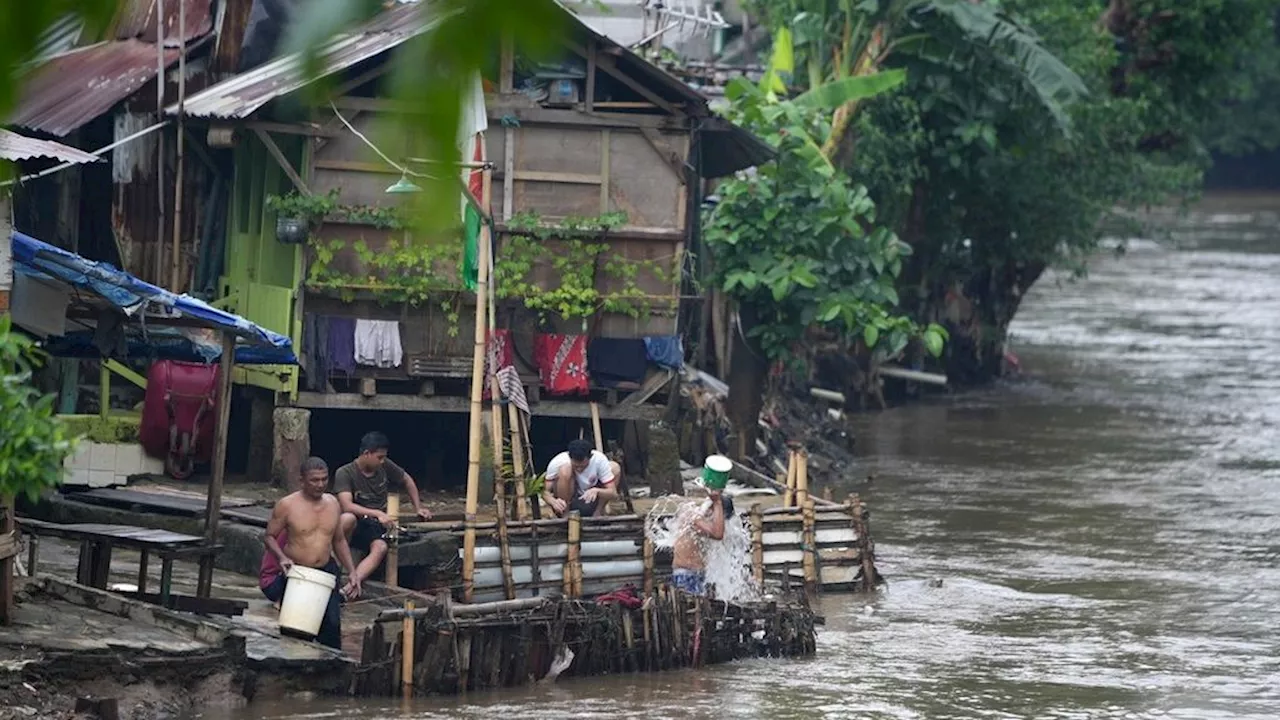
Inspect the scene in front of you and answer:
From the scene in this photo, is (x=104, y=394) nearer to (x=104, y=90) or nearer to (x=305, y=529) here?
(x=104, y=90)

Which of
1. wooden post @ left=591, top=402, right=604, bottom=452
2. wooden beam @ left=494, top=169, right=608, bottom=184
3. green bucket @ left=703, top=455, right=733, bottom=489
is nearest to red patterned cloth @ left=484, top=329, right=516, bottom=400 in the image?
wooden post @ left=591, top=402, right=604, bottom=452

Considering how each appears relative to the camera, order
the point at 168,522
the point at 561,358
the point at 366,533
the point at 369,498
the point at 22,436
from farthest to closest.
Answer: the point at 561,358 < the point at 168,522 < the point at 369,498 < the point at 366,533 < the point at 22,436

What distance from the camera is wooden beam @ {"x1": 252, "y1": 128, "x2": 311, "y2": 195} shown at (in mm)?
14672

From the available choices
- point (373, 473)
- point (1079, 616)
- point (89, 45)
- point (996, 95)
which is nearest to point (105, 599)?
point (373, 473)

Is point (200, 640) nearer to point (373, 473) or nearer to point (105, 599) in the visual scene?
point (105, 599)

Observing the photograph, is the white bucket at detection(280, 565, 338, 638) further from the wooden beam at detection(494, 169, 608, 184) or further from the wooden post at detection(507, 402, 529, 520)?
the wooden beam at detection(494, 169, 608, 184)

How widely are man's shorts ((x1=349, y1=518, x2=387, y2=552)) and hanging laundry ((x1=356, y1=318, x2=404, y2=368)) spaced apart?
9.84 ft

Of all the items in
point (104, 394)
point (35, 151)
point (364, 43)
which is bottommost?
point (364, 43)

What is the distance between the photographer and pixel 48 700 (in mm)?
9406

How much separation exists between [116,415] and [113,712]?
6123 mm

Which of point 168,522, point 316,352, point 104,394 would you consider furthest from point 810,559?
point 104,394

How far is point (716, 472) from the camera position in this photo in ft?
41.6

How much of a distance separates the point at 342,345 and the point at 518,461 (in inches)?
81.0

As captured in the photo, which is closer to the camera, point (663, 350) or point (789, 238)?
point (663, 350)
